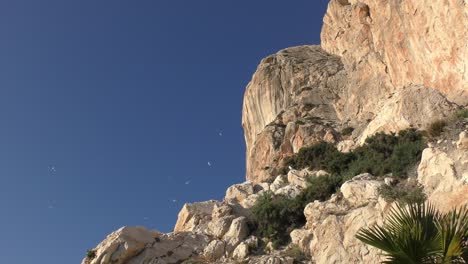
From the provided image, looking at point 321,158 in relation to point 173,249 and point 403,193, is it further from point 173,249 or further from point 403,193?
Result: point 403,193

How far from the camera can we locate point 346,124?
36562 mm

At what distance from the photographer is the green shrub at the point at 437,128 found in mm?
20906

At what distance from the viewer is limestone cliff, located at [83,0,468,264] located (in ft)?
55.3

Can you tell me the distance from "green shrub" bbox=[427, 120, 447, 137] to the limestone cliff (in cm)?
125

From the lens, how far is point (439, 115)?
23.2 meters

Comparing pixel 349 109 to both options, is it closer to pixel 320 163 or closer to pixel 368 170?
pixel 320 163

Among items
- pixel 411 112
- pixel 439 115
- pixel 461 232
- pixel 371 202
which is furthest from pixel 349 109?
pixel 461 232

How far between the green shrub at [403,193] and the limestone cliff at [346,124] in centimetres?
27

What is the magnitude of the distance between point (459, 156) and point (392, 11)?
770 inches

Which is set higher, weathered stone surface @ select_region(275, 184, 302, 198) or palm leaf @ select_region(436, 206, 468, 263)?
weathered stone surface @ select_region(275, 184, 302, 198)

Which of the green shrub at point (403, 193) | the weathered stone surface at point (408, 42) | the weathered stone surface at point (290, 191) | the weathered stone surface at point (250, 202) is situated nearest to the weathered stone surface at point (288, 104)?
the weathered stone surface at point (408, 42)

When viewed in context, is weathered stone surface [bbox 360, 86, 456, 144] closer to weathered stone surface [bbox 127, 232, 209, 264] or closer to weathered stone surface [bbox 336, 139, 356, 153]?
weathered stone surface [bbox 336, 139, 356, 153]

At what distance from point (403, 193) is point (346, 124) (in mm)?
21042

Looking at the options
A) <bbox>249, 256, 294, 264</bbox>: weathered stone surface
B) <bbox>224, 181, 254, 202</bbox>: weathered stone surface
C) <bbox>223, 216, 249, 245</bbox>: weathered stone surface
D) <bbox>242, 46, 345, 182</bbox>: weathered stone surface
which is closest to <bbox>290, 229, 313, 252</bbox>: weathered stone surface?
<bbox>249, 256, 294, 264</bbox>: weathered stone surface
